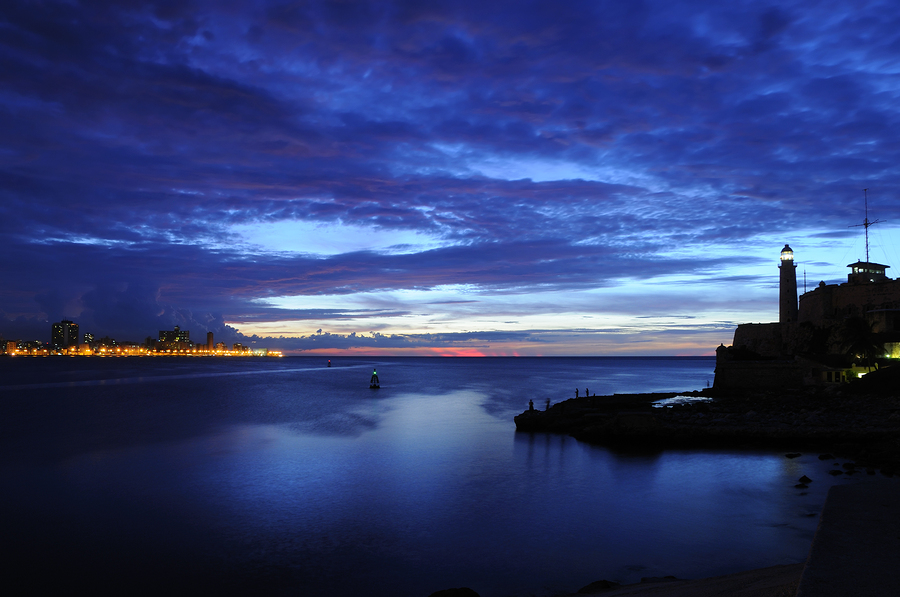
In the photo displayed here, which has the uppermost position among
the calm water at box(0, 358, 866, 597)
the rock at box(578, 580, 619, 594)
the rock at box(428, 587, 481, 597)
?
the rock at box(428, 587, 481, 597)

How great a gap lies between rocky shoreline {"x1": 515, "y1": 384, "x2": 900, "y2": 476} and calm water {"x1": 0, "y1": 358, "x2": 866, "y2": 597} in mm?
1886

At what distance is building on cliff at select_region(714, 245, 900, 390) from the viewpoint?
175 feet

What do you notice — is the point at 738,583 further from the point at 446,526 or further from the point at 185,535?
the point at 185,535

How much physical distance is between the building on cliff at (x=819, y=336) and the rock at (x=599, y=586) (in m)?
50.3

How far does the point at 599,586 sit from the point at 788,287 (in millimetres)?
76297

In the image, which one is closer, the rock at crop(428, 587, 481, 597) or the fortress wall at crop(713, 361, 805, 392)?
the rock at crop(428, 587, 481, 597)

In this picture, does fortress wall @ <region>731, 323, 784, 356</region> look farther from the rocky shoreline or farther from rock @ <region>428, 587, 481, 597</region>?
rock @ <region>428, 587, 481, 597</region>

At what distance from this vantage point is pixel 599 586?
11.6 m

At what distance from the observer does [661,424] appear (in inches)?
1268

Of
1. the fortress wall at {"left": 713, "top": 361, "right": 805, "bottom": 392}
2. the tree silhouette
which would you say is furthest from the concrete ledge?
the tree silhouette

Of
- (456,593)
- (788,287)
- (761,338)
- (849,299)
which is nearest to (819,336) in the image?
(849,299)

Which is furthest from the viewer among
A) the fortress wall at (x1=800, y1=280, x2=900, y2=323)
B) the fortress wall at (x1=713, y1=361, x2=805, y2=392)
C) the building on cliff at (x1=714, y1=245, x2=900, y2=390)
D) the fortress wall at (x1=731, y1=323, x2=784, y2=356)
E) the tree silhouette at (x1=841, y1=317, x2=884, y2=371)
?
the fortress wall at (x1=731, y1=323, x2=784, y2=356)

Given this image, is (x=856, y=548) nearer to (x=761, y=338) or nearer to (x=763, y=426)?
(x=763, y=426)

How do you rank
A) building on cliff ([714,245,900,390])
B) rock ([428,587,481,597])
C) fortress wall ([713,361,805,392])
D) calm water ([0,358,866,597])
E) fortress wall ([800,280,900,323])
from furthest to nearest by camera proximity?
fortress wall ([800,280,900,323])
fortress wall ([713,361,805,392])
building on cliff ([714,245,900,390])
calm water ([0,358,866,597])
rock ([428,587,481,597])
